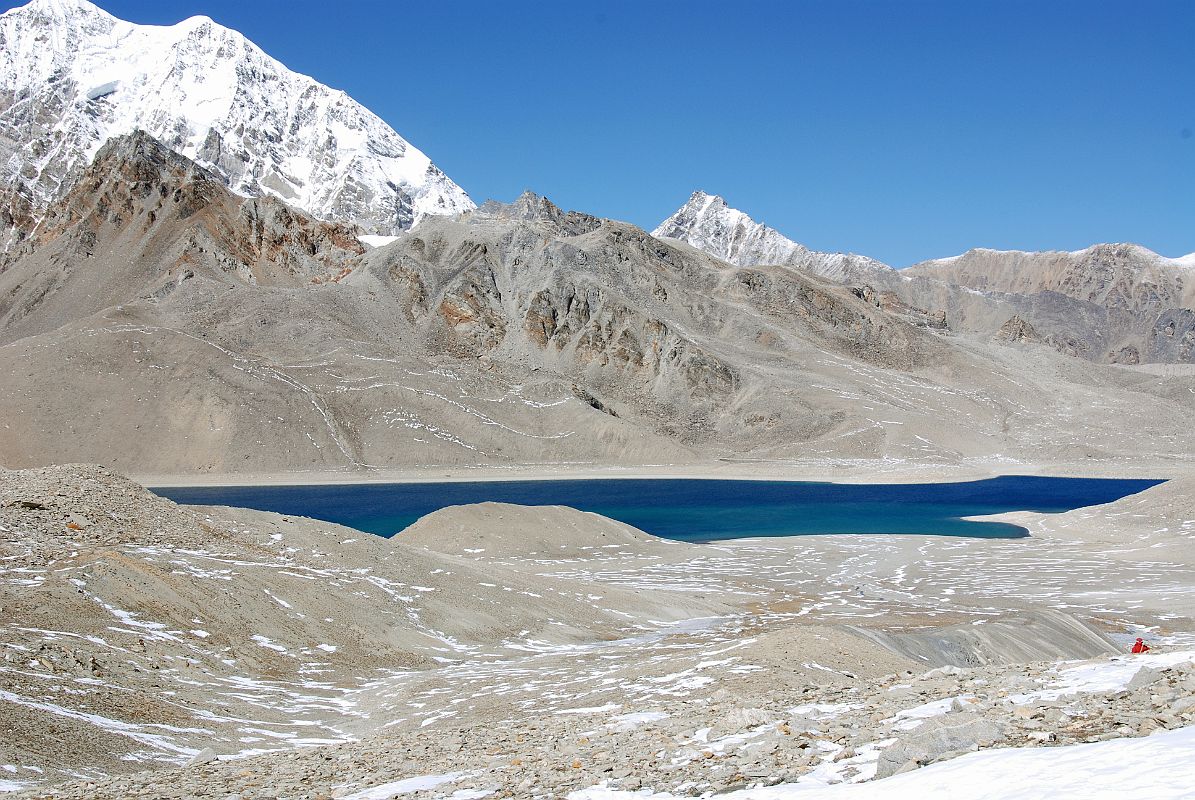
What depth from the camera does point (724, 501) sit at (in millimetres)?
85688

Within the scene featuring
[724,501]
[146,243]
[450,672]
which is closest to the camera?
[450,672]

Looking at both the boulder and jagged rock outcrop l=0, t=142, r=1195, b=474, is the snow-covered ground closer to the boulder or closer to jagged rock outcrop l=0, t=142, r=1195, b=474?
the boulder

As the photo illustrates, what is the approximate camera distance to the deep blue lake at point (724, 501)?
68438 mm

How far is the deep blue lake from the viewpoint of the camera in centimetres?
6844

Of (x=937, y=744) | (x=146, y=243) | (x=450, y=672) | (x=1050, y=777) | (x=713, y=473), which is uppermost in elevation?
(x=146, y=243)

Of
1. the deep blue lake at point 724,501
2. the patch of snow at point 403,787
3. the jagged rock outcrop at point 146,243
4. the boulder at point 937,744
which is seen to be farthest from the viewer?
the jagged rock outcrop at point 146,243

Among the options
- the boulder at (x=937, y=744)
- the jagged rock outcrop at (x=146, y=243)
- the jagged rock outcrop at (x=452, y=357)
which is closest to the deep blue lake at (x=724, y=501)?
the jagged rock outcrop at (x=452, y=357)

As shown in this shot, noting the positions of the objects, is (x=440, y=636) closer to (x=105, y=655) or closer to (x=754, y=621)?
(x=105, y=655)

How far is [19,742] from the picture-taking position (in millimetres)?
13391

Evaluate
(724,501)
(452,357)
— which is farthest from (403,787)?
(452,357)

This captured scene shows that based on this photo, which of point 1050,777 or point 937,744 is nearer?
point 1050,777

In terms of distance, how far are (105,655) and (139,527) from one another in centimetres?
912

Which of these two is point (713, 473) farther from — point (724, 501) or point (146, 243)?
point (146, 243)

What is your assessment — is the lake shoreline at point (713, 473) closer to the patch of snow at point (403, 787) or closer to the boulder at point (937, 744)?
the patch of snow at point (403, 787)
